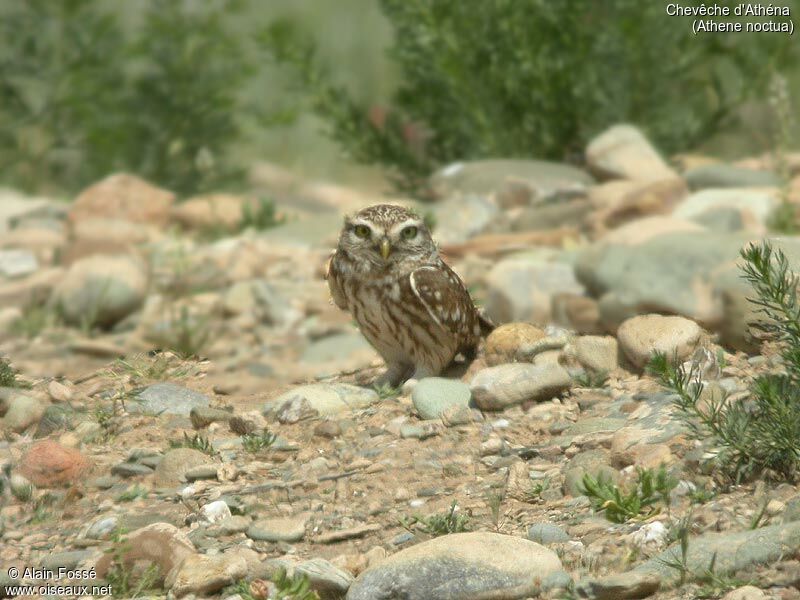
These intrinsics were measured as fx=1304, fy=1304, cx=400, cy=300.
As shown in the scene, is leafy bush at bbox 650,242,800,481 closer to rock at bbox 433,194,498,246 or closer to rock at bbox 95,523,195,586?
rock at bbox 95,523,195,586

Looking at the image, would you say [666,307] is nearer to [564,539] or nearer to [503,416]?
[503,416]

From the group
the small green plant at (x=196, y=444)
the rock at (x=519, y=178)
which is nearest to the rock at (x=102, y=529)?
the small green plant at (x=196, y=444)

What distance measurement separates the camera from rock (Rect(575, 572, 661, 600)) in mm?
3461

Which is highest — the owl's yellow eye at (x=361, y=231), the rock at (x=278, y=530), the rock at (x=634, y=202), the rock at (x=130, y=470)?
the owl's yellow eye at (x=361, y=231)

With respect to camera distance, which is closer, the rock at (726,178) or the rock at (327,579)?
the rock at (327,579)

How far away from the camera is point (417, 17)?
1038cm

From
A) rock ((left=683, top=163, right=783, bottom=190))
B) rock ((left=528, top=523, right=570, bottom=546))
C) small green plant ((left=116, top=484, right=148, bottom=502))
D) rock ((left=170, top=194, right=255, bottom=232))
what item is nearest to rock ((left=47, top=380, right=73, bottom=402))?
small green plant ((left=116, top=484, right=148, bottom=502))

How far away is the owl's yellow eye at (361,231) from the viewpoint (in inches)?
237

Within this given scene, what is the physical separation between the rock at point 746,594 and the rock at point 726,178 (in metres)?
7.02

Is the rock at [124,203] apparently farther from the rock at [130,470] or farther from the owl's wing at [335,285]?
the rock at [130,470]

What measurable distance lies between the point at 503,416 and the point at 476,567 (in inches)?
56.5

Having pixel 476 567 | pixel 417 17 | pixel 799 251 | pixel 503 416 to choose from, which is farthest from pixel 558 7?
pixel 476 567

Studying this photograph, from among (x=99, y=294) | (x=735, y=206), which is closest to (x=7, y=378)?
(x=99, y=294)

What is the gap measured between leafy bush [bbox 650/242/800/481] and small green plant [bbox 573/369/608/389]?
1115mm
